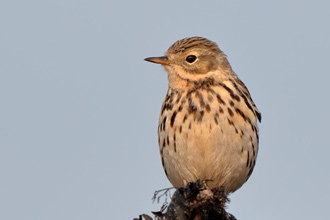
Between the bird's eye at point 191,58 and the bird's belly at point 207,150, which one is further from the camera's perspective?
the bird's eye at point 191,58

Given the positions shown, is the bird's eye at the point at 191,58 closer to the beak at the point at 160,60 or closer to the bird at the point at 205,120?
the bird at the point at 205,120

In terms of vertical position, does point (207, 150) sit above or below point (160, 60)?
below

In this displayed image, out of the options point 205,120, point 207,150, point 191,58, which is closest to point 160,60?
point 191,58

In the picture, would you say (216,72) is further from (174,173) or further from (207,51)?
(174,173)

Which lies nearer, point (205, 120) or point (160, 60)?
point (205, 120)

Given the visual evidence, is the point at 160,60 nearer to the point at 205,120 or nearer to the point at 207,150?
the point at 205,120

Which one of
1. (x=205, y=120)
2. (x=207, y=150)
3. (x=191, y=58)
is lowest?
(x=207, y=150)

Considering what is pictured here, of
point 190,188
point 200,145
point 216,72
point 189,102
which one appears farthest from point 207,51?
point 190,188

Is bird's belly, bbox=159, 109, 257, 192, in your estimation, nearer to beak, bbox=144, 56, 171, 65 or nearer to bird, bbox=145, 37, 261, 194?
bird, bbox=145, 37, 261, 194

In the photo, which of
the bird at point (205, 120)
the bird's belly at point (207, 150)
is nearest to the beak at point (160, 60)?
the bird at point (205, 120)
